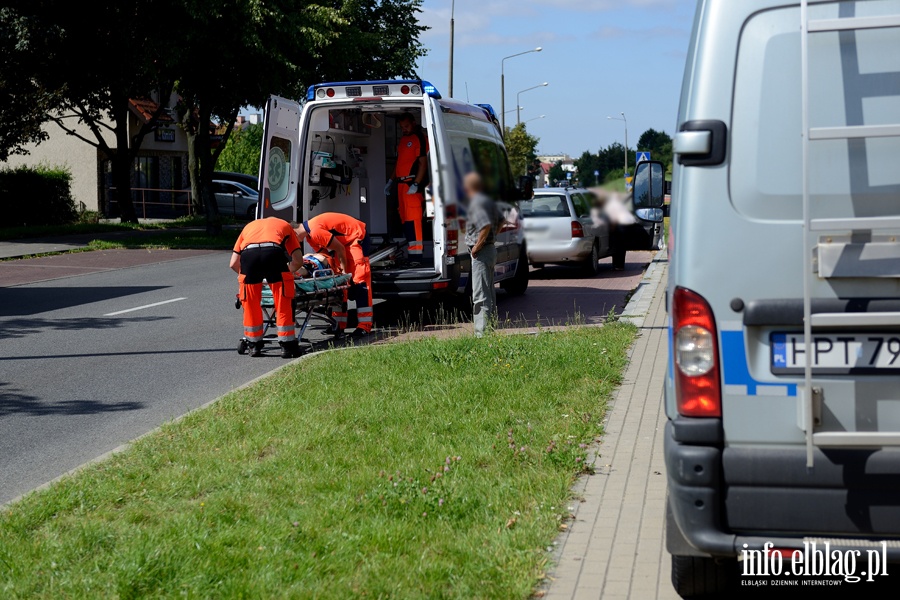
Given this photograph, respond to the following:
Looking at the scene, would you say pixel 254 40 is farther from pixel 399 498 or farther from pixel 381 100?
pixel 399 498

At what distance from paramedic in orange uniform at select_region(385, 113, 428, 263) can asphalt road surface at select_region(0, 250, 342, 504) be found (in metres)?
2.58

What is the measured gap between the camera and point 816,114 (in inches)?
150

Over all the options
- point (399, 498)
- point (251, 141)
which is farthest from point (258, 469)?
point (251, 141)

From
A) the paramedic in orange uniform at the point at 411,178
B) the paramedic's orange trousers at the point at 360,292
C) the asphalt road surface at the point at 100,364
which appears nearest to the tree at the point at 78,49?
the asphalt road surface at the point at 100,364

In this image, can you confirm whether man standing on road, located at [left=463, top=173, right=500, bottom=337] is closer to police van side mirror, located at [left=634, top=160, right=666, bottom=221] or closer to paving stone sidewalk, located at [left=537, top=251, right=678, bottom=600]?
paving stone sidewalk, located at [left=537, top=251, right=678, bottom=600]

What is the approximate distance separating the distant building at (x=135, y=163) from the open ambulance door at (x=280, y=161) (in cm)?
3155

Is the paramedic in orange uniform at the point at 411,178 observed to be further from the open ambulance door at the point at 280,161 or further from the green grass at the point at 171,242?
the green grass at the point at 171,242

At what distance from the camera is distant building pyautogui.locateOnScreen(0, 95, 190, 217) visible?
151 feet

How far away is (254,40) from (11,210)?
11.9m

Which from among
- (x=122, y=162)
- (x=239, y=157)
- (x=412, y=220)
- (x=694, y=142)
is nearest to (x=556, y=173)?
(x=694, y=142)

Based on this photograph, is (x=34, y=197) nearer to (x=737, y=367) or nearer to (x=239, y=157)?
(x=239, y=157)

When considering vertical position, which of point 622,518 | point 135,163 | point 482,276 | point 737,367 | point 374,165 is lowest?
point 622,518

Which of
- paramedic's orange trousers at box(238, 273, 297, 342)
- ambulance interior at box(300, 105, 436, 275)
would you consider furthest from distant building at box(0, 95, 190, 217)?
paramedic's orange trousers at box(238, 273, 297, 342)

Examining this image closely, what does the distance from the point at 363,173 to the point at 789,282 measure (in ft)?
39.1
